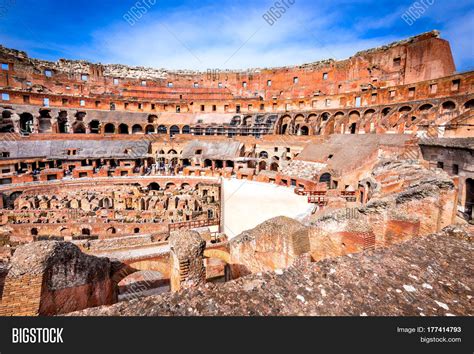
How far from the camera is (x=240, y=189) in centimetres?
→ 2089

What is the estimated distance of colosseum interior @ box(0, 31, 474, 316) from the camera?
2.66 meters

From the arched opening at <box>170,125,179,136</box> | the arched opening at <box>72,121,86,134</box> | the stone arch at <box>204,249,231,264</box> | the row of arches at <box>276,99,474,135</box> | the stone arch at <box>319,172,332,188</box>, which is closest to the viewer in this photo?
the stone arch at <box>204,249,231,264</box>

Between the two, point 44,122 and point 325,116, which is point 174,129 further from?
point 325,116

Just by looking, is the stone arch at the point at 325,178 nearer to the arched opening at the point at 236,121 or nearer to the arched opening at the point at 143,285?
the arched opening at the point at 143,285

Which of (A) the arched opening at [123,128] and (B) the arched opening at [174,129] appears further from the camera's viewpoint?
(B) the arched opening at [174,129]

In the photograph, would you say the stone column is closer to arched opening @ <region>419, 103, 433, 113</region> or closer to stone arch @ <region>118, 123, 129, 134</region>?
arched opening @ <region>419, 103, 433, 113</region>

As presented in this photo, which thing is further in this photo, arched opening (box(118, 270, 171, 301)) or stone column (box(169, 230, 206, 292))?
arched opening (box(118, 270, 171, 301))

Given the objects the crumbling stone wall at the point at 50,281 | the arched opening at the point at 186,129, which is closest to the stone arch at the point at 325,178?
the crumbling stone wall at the point at 50,281

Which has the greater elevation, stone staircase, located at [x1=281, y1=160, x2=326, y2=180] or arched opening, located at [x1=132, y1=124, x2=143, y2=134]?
arched opening, located at [x1=132, y1=124, x2=143, y2=134]

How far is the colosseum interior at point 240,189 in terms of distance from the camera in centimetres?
266

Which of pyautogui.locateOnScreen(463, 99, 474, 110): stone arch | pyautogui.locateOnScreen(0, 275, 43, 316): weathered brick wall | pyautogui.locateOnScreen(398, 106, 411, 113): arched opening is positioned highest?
pyautogui.locateOnScreen(398, 106, 411, 113): arched opening

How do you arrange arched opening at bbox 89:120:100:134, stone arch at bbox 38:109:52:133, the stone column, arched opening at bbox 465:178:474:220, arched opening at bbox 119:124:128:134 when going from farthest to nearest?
arched opening at bbox 119:124:128:134 → arched opening at bbox 89:120:100:134 → stone arch at bbox 38:109:52:133 → arched opening at bbox 465:178:474:220 → the stone column

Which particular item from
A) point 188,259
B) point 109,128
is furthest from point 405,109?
point 109,128

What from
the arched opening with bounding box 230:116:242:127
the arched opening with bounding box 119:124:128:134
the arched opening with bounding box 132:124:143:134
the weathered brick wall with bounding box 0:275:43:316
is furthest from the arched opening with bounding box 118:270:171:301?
the arched opening with bounding box 119:124:128:134
